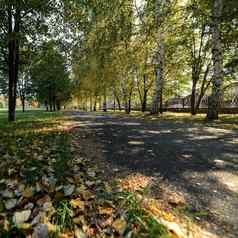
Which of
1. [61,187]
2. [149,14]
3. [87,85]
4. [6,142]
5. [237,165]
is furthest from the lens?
[87,85]

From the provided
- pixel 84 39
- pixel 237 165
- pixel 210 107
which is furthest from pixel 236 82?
pixel 237 165

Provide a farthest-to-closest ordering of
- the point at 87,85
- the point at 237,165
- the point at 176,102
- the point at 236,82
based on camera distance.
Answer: the point at 176,102
the point at 87,85
the point at 236,82
the point at 237,165

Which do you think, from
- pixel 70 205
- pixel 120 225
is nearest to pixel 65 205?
pixel 70 205

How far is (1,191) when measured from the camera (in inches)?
106

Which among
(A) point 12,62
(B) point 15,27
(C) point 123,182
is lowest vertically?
(C) point 123,182

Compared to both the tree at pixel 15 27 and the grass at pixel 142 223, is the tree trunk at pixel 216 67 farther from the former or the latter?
the grass at pixel 142 223

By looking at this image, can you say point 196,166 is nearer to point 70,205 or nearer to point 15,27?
point 70,205

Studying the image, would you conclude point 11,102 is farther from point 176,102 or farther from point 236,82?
point 176,102

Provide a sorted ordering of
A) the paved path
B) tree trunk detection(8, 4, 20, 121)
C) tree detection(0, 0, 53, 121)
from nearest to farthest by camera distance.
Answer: the paved path
tree detection(0, 0, 53, 121)
tree trunk detection(8, 4, 20, 121)

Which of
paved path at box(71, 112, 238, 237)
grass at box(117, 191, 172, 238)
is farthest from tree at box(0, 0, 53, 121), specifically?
grass at box(117, 191, 172, 238)

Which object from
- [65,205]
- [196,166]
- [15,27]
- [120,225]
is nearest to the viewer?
[120,225]

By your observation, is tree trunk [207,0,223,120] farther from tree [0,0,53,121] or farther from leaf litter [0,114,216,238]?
leaf litter [0,114,216,238]

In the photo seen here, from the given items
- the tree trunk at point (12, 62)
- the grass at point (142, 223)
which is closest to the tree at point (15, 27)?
the tree trunk at point (12, 62)

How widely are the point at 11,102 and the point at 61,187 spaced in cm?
1151
